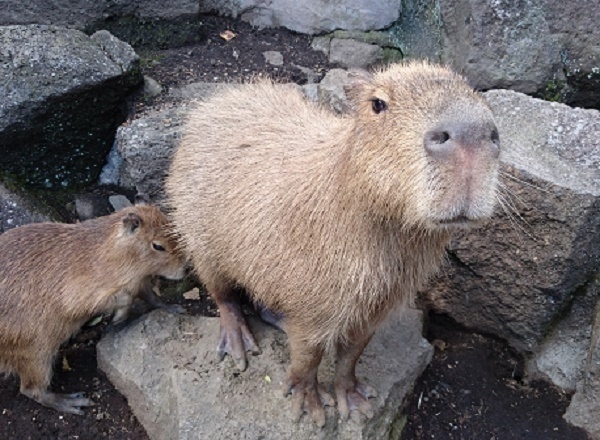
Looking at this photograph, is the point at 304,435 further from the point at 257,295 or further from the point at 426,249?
the point at 426,249

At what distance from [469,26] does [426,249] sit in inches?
82.0

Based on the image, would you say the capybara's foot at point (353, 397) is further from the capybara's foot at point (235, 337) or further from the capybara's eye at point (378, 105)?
the capybara's eye at point (378, 105)

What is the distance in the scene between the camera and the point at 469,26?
412cm

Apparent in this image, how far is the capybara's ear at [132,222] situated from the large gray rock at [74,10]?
186cm

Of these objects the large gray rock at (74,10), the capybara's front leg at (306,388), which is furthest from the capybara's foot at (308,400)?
the large gray rock at (74,10)

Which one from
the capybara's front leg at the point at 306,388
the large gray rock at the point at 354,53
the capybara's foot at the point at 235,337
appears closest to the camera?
the capybara's front leg at the point at 306,388

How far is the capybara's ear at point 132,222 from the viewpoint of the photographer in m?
3.34

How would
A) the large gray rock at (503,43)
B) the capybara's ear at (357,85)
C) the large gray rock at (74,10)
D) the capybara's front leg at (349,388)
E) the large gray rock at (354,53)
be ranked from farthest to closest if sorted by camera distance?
the large gray rock at (354,53) < the large gray rock at (74,10) < the large gray rock at (503,43) < the capybara's front leg at (349,388) < the capybara's ear at (357,85)

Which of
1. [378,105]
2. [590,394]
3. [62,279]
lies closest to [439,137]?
[378,105]

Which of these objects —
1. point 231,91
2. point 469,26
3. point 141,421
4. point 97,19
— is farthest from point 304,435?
point 97,19

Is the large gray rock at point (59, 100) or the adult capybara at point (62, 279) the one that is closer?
the adult capybara at point (62, 279)

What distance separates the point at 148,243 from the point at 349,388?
114 centimetres

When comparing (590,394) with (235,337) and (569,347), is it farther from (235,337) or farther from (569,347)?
(235,337)

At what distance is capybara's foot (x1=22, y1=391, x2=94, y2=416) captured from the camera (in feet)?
10.9
